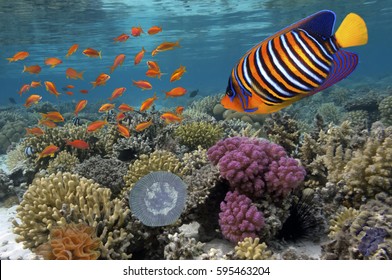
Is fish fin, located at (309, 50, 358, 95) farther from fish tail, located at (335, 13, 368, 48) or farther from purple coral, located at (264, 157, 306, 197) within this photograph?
purple coral, located at (264, 157, 306, 197)

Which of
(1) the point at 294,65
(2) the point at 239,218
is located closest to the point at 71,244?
(2) the point at 239,218

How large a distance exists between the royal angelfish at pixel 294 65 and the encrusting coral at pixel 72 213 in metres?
2.75

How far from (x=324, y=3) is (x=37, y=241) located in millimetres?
37067

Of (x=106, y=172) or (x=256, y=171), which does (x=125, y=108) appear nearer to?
(x=106, y=172)

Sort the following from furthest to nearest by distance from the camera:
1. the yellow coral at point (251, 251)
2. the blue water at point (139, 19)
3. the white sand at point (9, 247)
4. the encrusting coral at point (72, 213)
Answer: the blue water at point (139, 19) → the white sand at point (9, 247) → the encrusting coral at point (72, 213) → the yellow coral at point (251, 251)

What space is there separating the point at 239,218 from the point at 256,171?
2.24 ft

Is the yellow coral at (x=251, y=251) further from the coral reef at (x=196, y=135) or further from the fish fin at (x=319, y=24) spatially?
the coral reef at (x=196, y=135)

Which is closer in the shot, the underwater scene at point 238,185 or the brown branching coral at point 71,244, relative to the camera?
the underwater scene at point 238,185

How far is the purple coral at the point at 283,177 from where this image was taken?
166 inches

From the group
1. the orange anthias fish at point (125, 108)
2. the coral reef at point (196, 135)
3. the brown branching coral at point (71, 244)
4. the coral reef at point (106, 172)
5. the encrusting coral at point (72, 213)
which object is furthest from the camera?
the coral reef at point (196, 135)

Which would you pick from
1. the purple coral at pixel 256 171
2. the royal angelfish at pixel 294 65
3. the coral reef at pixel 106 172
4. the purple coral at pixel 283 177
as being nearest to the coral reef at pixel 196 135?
the coral reef at pixel 106 172

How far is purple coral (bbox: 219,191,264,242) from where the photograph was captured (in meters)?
4.01

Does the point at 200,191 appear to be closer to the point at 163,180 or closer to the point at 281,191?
the point at 163,180

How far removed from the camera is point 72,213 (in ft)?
13.2
